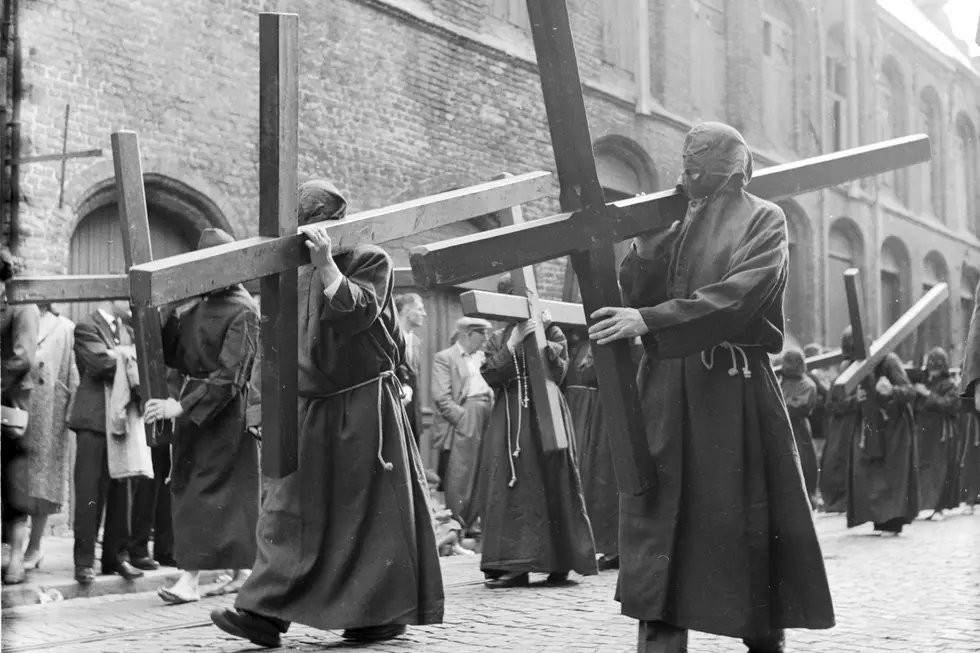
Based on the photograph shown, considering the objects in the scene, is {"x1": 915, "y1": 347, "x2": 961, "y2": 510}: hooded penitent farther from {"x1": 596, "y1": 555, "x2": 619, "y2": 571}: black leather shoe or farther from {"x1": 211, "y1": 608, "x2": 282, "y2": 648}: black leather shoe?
{"x1": 211, "y1": 608, "x2": 282, "y2": 648}: black leather shoe

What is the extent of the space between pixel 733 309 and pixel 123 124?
7399 millimetres

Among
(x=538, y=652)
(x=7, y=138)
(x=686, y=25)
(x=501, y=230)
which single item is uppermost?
(x=686, y=25)

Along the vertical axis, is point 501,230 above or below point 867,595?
above

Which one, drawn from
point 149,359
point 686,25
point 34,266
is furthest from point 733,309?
point 686,25

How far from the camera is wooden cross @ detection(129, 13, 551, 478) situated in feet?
13.6

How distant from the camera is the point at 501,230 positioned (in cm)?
410

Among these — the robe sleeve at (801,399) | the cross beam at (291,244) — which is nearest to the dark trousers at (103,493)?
the cross beam at (291,244)

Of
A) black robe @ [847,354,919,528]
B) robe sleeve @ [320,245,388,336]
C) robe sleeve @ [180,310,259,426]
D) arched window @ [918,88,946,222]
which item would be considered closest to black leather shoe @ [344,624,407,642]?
robe sleeve @ [320,245,388,336]

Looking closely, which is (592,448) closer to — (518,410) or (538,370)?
(518,410)

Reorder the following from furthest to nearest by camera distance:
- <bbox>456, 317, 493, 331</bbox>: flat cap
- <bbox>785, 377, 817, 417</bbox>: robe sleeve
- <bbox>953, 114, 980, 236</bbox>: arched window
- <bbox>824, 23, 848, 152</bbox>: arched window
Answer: <bbox>953, 114, 980, 236</bbox>: arched window, <bbox>824, 23, 848, 152</bbox>: arched window, <bbox>785, 377, 817, 417</bbox>: robe sleeve, <bbox>456, 317, 493, 331</bbox>: flat cap

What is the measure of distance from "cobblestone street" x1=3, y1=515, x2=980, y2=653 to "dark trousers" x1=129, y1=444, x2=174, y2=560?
104 cm

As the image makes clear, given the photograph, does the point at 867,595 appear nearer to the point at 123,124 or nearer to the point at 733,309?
the point at 733,309

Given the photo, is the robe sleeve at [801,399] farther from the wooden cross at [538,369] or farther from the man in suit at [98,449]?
the man in suit at [98,449]

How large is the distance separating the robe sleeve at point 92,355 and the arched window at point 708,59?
12.3 m
